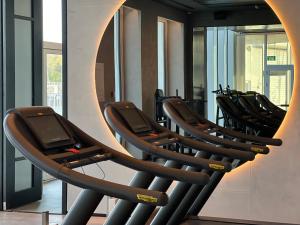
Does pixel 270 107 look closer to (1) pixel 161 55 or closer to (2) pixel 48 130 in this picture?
(1) pixel 161 55

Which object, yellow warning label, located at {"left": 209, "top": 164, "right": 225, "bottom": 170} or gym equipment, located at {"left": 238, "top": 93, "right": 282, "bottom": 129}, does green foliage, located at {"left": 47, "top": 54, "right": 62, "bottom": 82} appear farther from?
yellow warning label, located at {"left": 209, "top": 164, "right": 225, "bottom": 170}

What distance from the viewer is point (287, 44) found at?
547cm

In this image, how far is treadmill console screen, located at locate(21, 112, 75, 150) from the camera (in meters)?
3.06

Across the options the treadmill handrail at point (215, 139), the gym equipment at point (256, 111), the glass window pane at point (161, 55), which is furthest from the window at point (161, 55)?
the treadmill handrail at point (215, 139)

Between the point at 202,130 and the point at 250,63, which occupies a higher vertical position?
the point at 250,63

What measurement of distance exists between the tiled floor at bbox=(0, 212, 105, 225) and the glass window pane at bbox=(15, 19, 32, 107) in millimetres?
1355

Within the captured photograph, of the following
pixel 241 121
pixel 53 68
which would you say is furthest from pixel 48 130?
pixel 53 68

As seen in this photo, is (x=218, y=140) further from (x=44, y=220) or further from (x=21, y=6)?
(x=21, y=6)

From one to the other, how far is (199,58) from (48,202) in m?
2.70

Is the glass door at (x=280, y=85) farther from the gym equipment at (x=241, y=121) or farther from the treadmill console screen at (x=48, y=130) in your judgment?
the treadmill console screen at (x=48, y=130)

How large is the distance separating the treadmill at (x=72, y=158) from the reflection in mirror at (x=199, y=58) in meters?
2.38

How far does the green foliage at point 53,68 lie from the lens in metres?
8.58

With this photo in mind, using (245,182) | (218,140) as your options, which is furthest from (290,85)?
(218,140)

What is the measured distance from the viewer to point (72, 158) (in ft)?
10.4
